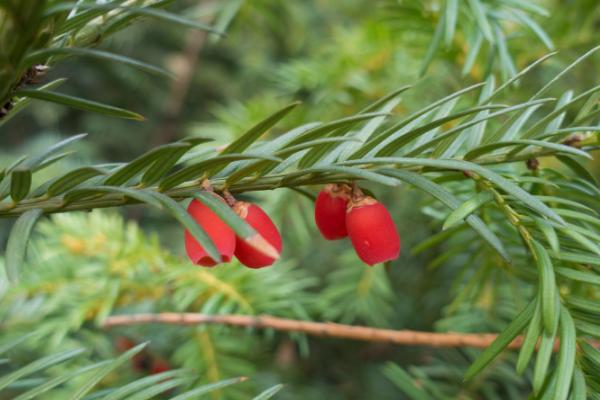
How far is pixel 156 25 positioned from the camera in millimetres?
2041

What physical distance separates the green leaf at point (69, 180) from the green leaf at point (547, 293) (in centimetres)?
21

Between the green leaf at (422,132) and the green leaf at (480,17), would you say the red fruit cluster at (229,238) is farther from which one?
the green leaf at (480,17)

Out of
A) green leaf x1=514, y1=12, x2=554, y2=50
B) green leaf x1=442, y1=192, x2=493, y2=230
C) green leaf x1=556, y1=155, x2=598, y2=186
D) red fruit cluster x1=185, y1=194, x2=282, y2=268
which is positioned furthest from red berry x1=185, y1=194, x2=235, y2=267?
green leaf x1=514, y1=12, x2=554, y2=50

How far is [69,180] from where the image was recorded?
302mm

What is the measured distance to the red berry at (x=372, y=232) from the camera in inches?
13.0

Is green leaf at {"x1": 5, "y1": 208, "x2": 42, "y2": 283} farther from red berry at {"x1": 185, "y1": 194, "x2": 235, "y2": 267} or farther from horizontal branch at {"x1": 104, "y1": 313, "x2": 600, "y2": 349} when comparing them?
horizontal branch at {"x1": 104, "y1": 313, "x2": 600, "y2": 349}

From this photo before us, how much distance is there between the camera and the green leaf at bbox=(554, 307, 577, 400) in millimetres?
294

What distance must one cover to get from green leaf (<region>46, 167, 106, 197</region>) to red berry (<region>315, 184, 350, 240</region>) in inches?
4.8

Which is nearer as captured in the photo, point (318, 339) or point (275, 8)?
point (318, 339)

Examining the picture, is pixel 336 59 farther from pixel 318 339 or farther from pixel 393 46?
pixel 318 339

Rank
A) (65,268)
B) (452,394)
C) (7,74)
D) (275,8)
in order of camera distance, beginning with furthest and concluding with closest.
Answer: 1. (275,8)
2. (65,268)
3. (452,394)
4. (7,74)

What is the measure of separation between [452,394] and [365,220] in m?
0.36

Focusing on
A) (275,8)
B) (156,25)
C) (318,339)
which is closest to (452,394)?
(318,339)

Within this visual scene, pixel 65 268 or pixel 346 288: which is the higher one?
pixel 65 268
